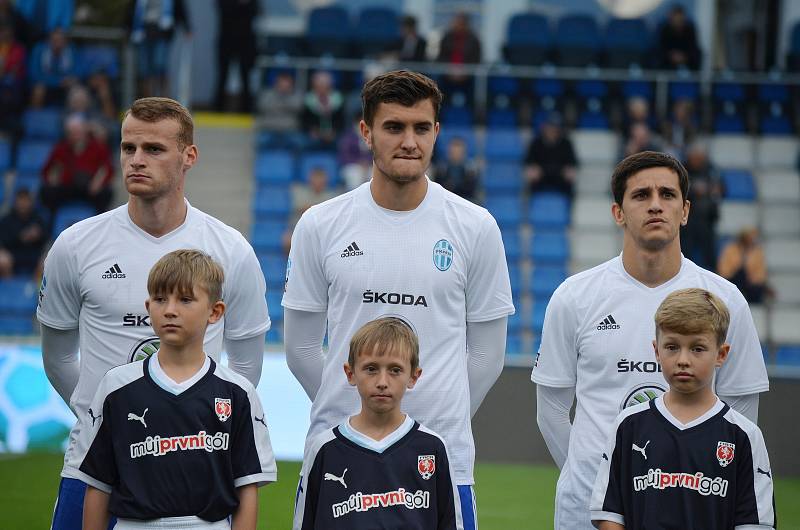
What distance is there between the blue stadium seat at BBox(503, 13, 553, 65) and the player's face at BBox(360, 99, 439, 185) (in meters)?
11.8

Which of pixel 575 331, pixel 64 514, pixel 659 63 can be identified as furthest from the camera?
pixel 659 63

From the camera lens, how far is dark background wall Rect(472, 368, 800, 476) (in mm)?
9219

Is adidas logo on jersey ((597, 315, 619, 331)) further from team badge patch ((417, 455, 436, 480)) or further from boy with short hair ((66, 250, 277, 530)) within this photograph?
boy with short hair ((66, 250, 277, 530))

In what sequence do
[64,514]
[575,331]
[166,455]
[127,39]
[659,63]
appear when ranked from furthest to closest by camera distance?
[659,63], [127,39], [575,331], [64,514], [166,455]

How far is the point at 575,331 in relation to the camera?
15.0ft

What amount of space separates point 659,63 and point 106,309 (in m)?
12.5

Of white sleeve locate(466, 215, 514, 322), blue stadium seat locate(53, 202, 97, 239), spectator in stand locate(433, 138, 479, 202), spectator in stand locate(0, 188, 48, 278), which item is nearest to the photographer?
white sleeve locate(466, 215, 514, 322)

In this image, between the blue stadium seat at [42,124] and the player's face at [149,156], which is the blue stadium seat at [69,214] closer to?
the blue stadium seat at [42,124]

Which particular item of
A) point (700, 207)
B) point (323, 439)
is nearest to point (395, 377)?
point (323, 439)

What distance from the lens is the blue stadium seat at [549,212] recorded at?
1453cm

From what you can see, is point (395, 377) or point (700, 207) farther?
point (700, 207)

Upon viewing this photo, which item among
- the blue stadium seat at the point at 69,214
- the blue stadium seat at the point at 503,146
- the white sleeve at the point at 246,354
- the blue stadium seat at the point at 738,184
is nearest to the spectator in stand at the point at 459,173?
the blue stadium seat at the point at 503,146

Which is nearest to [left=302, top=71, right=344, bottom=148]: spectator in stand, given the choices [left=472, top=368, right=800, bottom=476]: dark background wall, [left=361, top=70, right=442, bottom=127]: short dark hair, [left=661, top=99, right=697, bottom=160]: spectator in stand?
[left=661, top=99, right=697, bottom=160]: spectator in stand

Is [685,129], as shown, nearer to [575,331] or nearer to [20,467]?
[20,467]
